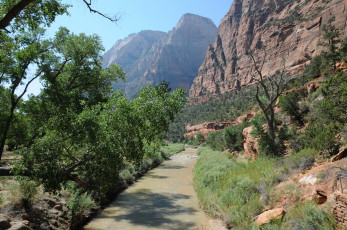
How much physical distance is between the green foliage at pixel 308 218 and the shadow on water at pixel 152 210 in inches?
185

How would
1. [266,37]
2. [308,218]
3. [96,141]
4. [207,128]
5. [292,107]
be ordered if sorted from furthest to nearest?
1. [266,37]
2. [207,128]
3. [292,107]
4. [96,141]
5. [308,218]

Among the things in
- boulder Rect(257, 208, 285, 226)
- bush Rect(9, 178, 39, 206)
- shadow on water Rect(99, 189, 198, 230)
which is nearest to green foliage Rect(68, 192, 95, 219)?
shadow on water Rect(99, 189, 198, 230)

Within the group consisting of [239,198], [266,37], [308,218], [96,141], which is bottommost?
[239,198]

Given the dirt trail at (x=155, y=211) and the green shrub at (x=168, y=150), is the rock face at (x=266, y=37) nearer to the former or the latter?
the green shrub at (x=168, y=150)

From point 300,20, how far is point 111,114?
107 meters

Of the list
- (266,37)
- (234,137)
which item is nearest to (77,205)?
(234,137)

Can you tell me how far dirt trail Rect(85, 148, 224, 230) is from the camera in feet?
32.7

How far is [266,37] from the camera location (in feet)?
378

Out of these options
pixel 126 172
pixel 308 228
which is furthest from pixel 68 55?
pixel 308 228

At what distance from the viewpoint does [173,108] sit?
467 inches

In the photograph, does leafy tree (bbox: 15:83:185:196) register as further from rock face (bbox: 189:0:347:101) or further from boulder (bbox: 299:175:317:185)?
rock face (bbox: 189:0:347:101)

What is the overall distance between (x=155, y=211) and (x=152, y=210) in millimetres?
284

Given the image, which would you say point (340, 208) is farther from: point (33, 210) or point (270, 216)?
point (33, 210)

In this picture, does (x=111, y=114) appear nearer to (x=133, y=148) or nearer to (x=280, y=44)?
(x=133, y=148)
